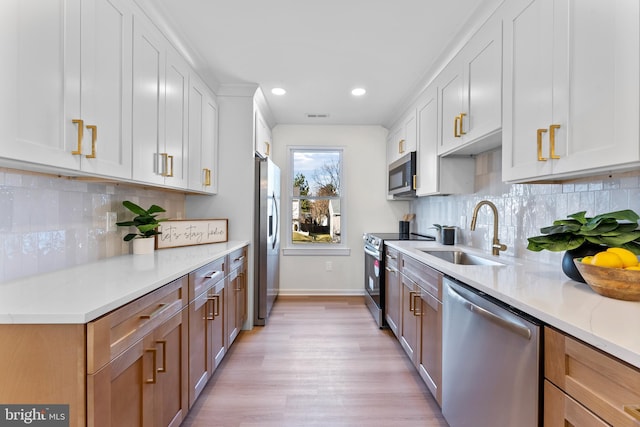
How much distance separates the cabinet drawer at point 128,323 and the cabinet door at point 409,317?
59.6 inches

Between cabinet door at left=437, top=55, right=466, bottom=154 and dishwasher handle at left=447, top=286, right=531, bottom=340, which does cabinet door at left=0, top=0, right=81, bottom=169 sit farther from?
cabinet door at left=437, top=55, right=466, bottom=154

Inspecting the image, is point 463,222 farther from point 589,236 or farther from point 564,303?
point 564,303

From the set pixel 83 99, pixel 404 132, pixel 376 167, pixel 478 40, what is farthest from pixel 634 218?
pixel 376 167

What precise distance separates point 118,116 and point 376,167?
10.9 ft

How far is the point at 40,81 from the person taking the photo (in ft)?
3.69

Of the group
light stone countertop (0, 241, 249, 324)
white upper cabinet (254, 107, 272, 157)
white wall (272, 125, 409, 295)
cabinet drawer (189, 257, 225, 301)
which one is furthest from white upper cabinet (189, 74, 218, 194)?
white wall (272, 125, 409, 295)

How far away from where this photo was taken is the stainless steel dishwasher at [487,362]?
1.04 meters

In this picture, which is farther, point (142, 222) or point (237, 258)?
point (237, 258)

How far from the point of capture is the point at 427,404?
6.40 feet

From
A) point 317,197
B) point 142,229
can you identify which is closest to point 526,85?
point 142,229

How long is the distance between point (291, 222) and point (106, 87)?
3046mm

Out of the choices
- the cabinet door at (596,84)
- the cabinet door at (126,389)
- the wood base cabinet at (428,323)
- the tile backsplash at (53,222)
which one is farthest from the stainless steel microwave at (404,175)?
the cabinet door at (126,389)

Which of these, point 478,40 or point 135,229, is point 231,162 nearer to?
point 135,229

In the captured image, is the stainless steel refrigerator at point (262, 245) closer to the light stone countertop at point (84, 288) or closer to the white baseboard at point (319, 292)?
the white baseboard at point (319, 292)
